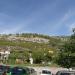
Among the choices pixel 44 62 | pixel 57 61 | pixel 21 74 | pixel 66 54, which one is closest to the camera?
pixel 21 74

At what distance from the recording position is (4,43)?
164 m

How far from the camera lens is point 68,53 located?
4319cm

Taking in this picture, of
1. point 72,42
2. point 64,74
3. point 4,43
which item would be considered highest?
point 4,43

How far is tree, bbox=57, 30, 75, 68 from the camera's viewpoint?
143ft

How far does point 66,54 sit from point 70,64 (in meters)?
2.55

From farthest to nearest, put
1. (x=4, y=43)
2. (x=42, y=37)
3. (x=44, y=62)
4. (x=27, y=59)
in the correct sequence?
(x=42, y=37)
(x=4, y=43)
(x=27, y=59)
(x=44, y=62)

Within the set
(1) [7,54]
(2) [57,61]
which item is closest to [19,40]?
(1) [7,54]

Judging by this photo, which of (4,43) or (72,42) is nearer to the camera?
(72,42)

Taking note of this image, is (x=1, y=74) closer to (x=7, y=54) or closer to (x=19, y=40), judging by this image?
(x=7, y=54)

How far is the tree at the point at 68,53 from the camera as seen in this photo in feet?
143

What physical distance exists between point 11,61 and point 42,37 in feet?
305

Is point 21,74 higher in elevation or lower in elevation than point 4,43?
lower

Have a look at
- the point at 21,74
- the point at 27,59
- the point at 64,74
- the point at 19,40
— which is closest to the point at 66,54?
the point at 21,74

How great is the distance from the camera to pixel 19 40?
183250 mm
